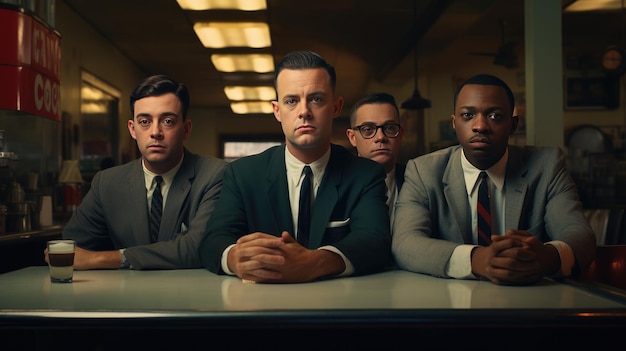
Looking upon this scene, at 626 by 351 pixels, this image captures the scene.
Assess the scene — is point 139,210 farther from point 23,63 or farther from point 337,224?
point 23,63

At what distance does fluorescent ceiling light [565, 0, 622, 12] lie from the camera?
26.5 ft

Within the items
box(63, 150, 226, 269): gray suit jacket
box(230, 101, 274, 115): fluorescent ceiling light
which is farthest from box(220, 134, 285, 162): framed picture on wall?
box(63, 150, 226, 269): gray suit jacket

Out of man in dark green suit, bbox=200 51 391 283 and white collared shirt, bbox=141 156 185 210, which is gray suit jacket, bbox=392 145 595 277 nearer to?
man in dark green suit, bbox=200 51 391 283

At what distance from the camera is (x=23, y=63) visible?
4.20 meters

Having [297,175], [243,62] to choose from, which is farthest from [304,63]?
[243,62]

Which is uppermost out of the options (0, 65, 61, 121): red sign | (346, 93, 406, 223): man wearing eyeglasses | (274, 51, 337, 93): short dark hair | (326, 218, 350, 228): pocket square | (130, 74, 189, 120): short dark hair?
(0, 65, 61, 121): red sign

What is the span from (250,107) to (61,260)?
1351cm

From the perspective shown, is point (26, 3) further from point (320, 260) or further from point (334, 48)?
point (334, 48)

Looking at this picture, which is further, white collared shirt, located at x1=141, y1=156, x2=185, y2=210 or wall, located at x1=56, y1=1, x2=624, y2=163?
wall, located at x1=56, y1=1, x2=624, y2=163

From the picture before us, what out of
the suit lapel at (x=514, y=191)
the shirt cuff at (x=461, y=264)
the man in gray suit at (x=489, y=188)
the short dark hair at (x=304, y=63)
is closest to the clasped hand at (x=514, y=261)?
the shirt cuff at (x=461, y=264)

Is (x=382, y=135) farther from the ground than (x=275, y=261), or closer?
farther from the ground

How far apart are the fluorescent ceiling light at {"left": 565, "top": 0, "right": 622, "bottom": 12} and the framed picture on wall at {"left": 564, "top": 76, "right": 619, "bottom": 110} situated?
226cm

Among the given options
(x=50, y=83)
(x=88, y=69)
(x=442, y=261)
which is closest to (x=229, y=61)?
(x=88, y=69)

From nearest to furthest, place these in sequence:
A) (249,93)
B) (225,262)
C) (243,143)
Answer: (225,262)
(249,93)
(243,143)
